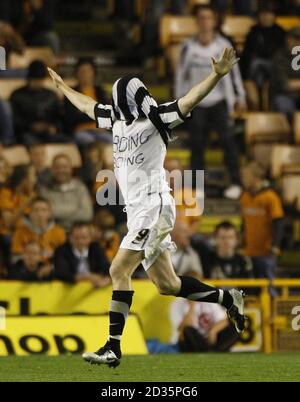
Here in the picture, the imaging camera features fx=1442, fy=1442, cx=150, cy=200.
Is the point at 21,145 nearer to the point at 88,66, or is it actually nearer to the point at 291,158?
the point at 88,66

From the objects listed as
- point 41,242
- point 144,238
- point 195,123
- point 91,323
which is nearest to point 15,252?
point 41,242

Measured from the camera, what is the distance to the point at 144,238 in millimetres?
10984

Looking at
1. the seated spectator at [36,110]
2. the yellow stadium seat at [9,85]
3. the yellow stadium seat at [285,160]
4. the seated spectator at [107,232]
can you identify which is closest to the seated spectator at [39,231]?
the seated spectator at [107,232]

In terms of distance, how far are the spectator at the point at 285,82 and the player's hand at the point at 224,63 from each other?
27.2 ft

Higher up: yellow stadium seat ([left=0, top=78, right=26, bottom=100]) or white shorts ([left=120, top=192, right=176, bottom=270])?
yellow stadium seat ([left=0, top=78, right=26, bottom=100])

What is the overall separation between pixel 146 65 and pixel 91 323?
7.10 m

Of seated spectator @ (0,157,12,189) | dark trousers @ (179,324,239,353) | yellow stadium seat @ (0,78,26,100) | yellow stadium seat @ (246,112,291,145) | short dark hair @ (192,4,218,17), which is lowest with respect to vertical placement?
dark trousers @ (179,324,239,353)

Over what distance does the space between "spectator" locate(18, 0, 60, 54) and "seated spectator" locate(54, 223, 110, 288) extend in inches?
182

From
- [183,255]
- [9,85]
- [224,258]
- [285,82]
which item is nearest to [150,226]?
[183,255]

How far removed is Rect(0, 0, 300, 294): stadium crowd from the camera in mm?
15523

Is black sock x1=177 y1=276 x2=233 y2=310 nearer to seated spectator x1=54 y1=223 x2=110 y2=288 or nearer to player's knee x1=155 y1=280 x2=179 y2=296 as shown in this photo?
player's knee x1=155 y1=280 x2=179 y2=296

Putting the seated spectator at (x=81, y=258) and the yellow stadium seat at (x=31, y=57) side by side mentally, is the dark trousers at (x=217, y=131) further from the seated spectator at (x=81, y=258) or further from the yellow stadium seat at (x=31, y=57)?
the seated spectator at (x=81, y=258)

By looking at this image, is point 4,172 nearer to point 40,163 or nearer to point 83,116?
point 40,163

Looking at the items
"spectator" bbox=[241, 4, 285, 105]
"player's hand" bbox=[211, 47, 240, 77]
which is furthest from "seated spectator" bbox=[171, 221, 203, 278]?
"player's hand" bbox=[211, 47, 240, 77]
